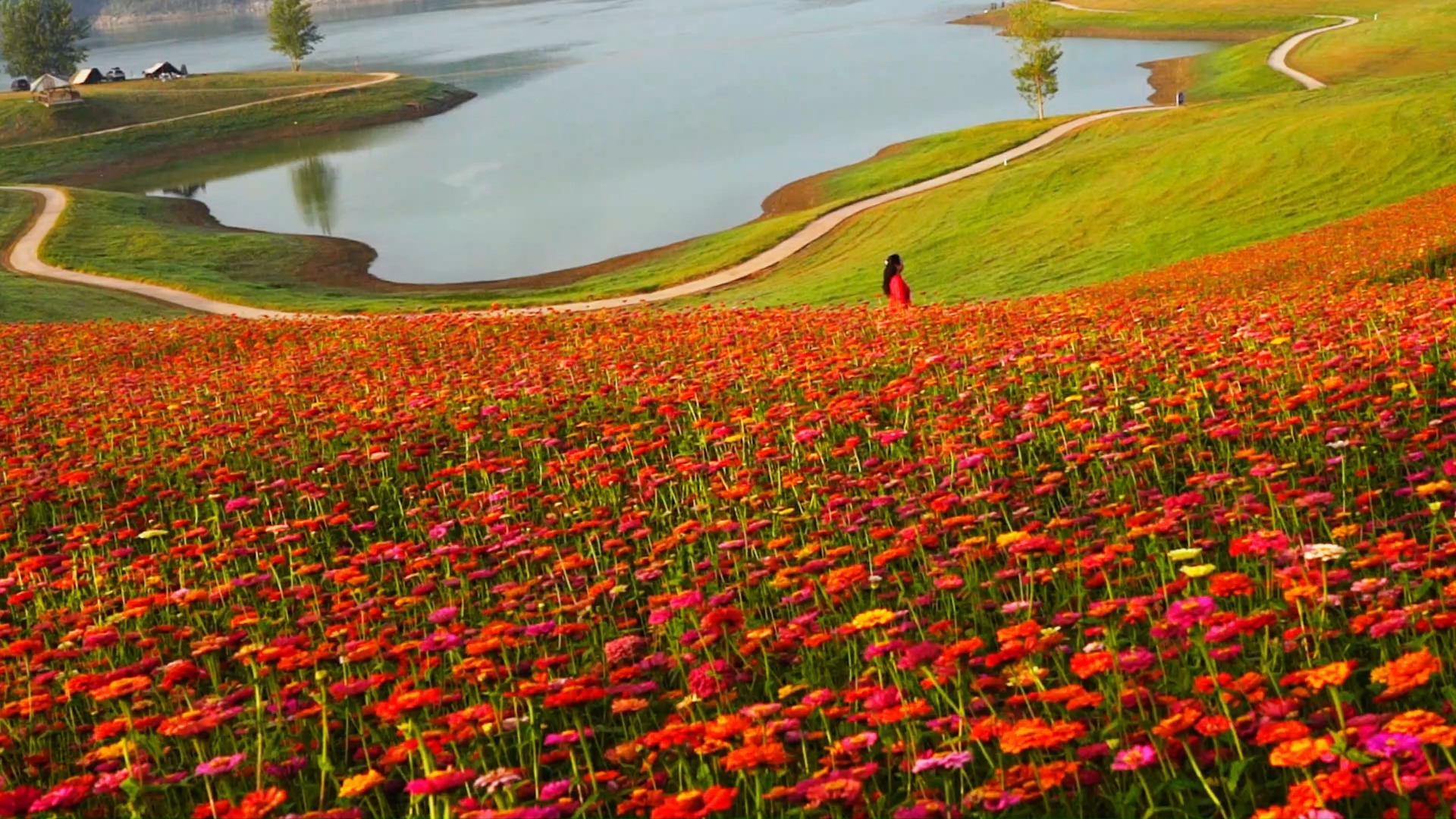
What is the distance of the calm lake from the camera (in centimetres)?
5497

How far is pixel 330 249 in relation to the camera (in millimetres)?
54281

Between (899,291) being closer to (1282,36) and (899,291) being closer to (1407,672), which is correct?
(1407,672)

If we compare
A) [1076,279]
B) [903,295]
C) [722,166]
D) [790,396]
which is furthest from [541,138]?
[790,396]

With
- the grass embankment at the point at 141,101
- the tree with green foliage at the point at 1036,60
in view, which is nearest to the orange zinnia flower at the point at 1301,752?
the tree with green foliage at the point at 1036,60

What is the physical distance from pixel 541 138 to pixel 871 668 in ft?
250

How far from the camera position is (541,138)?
260ft

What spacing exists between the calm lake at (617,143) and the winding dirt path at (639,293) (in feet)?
23.8

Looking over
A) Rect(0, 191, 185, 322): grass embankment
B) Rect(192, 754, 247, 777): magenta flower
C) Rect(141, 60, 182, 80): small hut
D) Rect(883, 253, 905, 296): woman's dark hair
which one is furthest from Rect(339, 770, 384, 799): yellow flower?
Rect(141, 60, 182, 80): small hut

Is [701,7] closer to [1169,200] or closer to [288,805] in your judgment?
[1169,200]

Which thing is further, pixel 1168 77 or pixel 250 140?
pixel 250 140

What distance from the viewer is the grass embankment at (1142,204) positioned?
1236 inches

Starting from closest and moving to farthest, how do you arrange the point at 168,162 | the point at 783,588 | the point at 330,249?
the point at 783,588 → the point at 330,249 → the point at 168,162

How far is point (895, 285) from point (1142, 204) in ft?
57.1

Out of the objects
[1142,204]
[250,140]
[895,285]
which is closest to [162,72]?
[250,140]
